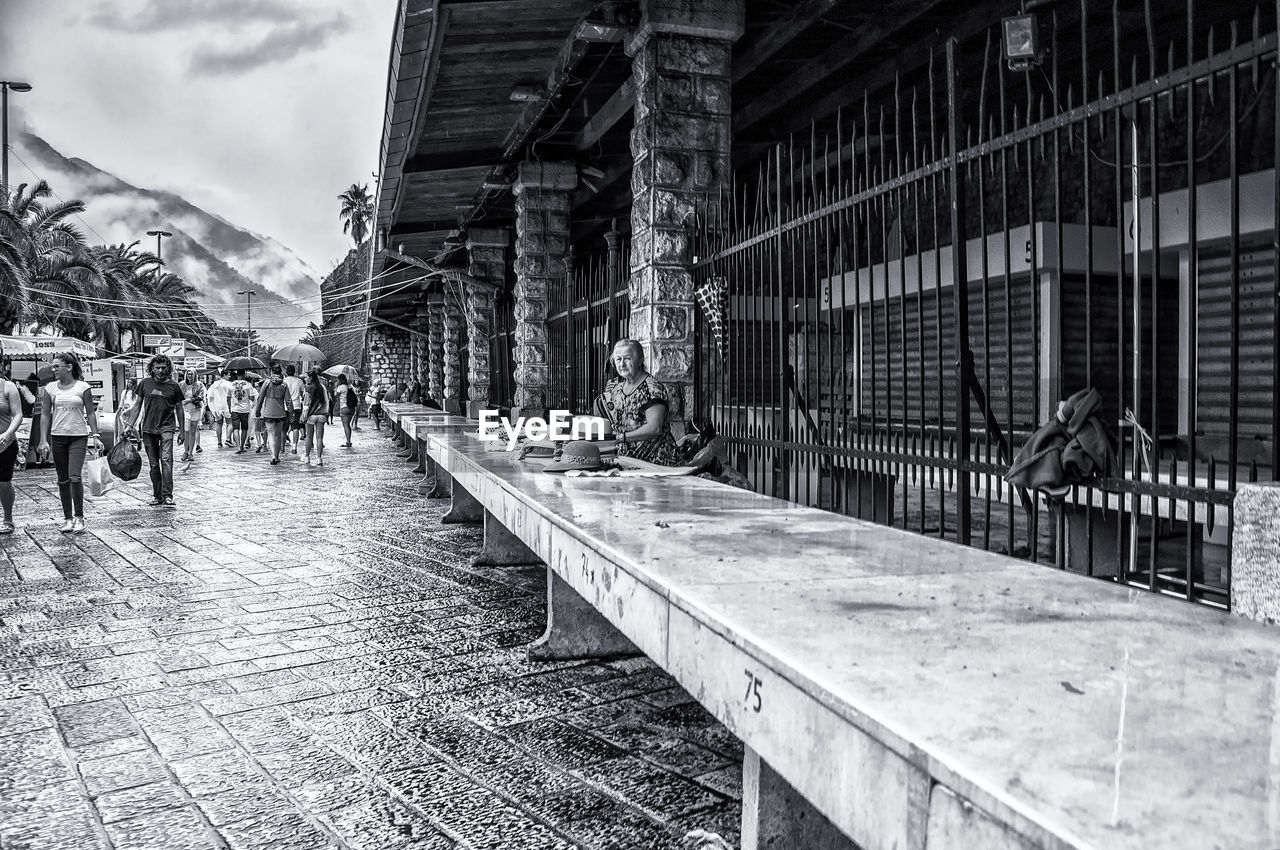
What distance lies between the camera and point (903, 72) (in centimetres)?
840

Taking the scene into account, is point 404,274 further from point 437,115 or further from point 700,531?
point 700,531

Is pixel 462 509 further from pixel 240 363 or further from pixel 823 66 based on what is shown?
pixel 240 363

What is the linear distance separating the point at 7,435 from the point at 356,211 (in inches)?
2608

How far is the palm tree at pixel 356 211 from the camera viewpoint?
228 feet

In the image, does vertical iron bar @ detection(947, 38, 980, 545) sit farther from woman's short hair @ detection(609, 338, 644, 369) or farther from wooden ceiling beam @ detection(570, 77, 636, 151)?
wooden ceiling beam @ detection(570, 77, 636, 151)

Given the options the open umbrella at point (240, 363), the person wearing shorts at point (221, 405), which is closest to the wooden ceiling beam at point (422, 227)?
the person wearing shorts at point (221, 405)

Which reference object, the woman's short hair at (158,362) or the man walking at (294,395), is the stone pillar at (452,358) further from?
the woman's short hair at (158,362)

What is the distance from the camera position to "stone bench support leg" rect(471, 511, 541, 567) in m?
6.80

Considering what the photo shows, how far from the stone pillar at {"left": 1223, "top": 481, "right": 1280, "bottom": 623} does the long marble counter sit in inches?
5.1

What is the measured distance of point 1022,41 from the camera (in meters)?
3.78

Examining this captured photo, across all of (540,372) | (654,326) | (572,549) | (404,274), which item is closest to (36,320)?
(404,274)

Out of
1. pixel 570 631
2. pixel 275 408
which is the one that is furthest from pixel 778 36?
pixel 275 408

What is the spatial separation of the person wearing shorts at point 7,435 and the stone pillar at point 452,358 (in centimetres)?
1111

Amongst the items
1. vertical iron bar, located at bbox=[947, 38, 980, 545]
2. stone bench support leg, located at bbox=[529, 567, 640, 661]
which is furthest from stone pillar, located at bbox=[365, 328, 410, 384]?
vertical iron bar, located at bbox=[947, 38, 980, 545]
